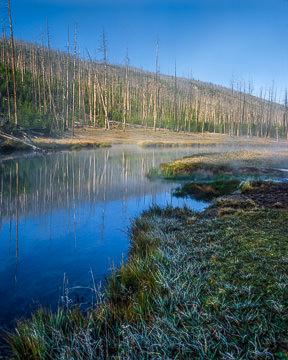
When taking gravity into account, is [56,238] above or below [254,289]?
below

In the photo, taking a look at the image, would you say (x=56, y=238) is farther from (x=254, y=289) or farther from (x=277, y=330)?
(x=277, y=330)

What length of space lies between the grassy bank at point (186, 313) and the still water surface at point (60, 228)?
88 cm

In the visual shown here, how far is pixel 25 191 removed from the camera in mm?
11383

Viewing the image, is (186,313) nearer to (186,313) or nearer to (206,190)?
(186,313)

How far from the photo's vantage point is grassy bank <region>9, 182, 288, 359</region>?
2.28 meters

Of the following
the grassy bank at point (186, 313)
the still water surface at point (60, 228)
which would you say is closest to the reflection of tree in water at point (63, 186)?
the still water surface at point (60, 228)

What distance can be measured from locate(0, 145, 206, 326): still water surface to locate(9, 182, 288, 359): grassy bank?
879mm

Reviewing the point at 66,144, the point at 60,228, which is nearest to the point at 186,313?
the point at 60,228

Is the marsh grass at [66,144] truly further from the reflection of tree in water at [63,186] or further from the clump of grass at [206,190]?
the clump of grass at [206,190]

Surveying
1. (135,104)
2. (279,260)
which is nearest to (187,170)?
(279,260)

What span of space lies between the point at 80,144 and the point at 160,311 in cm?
3198

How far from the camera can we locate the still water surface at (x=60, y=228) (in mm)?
4367

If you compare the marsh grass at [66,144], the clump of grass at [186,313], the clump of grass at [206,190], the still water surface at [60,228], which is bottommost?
the still water surface at [60,228]

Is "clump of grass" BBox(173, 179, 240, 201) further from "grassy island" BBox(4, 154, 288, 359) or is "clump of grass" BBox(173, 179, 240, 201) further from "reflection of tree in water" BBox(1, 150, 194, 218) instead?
"grassy island" BBox(4, 154, 288, 359)
